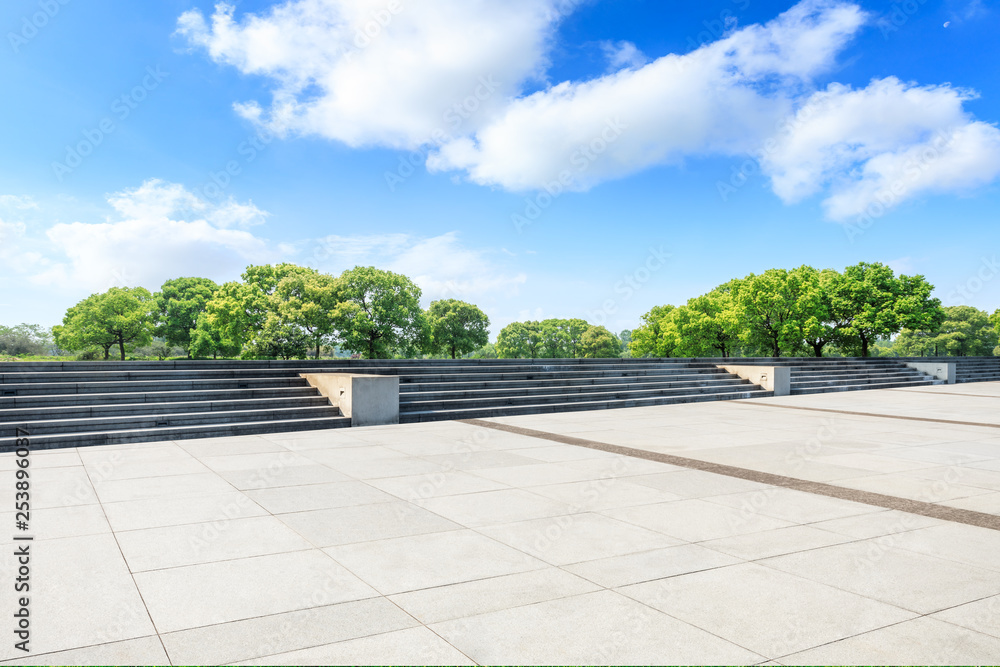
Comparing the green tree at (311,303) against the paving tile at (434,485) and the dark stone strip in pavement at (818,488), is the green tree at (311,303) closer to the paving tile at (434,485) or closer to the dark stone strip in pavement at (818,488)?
the dark stone strip in pavement at (818,488)

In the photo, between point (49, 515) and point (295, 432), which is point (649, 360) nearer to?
point (295, 432)

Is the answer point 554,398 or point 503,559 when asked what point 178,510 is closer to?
point 503,559

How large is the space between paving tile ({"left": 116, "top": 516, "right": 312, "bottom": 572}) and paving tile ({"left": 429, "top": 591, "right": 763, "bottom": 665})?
221 cm

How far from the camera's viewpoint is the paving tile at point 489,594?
13.0ft

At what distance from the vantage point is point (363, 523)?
19.5ft

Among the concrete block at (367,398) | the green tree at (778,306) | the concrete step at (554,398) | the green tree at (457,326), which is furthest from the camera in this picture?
the green tree at (457,326)

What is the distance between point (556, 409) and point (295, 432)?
6.91 meters

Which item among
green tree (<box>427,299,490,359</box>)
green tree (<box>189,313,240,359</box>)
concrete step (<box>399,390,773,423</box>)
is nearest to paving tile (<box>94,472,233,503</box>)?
concrete step (<box>399,390,773,423</box>)

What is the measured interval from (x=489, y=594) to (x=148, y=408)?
10765 mm

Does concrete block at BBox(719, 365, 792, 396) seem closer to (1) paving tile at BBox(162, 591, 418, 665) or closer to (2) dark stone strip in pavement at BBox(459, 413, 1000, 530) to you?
(2) dark stone strip in pavement at BBox(459, 413, 1000, 530)

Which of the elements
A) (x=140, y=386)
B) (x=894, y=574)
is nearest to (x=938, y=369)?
(x=894, y=574)

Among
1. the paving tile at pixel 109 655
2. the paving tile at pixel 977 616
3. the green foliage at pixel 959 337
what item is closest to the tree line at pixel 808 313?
the green foliage at pixel 959 337

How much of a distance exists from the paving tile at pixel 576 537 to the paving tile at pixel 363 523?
0.63 meters

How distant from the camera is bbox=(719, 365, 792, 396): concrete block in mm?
21875
